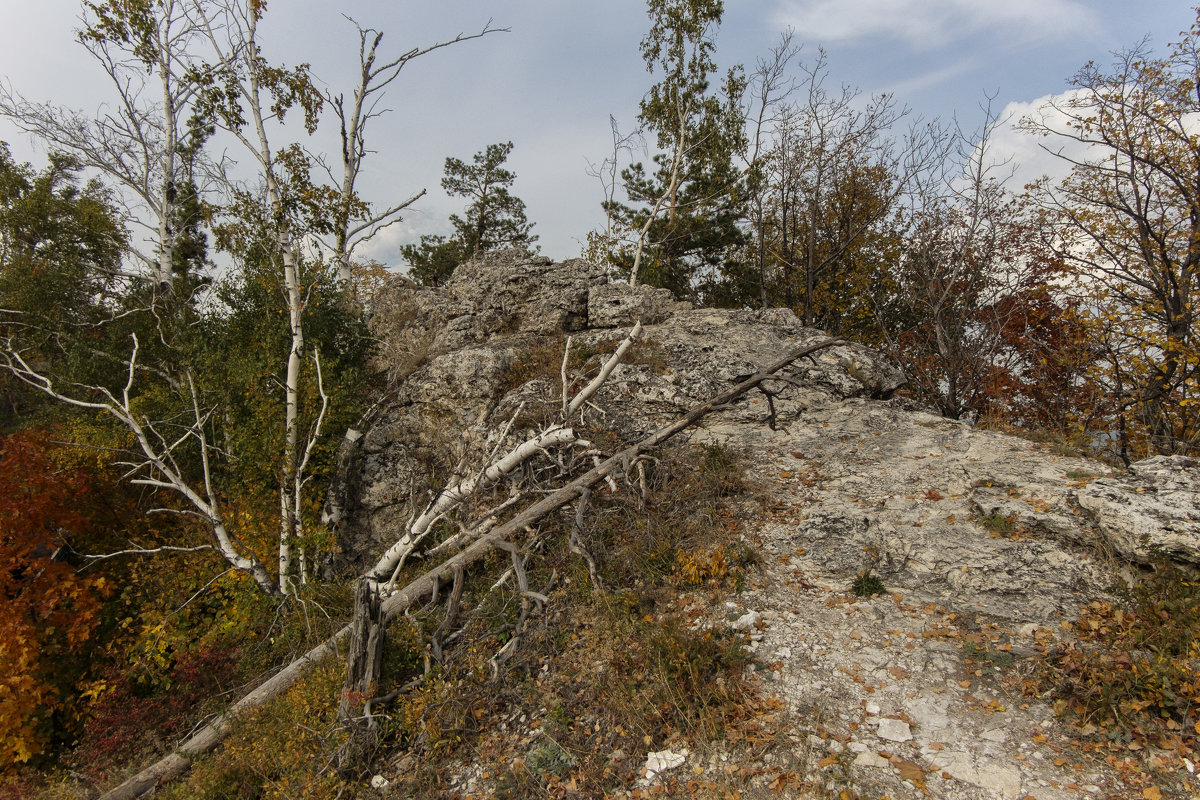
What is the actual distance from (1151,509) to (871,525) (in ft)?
9.82

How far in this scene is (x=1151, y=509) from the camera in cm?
627

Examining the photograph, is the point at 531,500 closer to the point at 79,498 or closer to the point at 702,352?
the point at 702,352

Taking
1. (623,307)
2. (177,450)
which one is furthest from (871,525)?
(177,450)

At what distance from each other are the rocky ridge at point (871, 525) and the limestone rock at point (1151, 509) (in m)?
0.02

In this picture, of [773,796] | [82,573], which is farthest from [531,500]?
[82,573]

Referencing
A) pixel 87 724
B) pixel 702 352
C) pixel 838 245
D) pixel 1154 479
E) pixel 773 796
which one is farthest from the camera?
pixel 838 245

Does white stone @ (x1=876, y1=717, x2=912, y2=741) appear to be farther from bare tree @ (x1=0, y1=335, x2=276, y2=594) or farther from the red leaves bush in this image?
the red leaves bush

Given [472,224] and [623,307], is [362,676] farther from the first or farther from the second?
[472,224]

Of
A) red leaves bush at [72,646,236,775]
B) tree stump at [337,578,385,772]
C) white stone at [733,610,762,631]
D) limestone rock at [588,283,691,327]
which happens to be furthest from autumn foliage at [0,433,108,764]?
white stone at [733,610,762,631]

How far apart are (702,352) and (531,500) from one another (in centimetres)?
537

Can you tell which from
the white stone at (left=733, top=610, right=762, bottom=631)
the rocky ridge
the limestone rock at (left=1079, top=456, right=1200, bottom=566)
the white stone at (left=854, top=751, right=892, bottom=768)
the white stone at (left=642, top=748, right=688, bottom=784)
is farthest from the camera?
the white stone at (left=733, top=610, right=762, bottom=631)

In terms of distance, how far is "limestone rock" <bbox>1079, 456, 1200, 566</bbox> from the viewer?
5.96 m

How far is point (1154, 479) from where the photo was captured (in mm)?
6703

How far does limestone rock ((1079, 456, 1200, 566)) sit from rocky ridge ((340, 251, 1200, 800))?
2 cm
